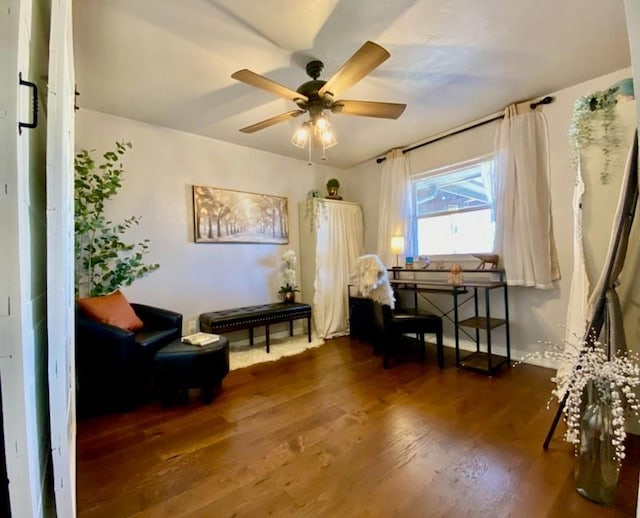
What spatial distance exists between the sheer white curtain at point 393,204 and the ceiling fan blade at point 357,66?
218 cm

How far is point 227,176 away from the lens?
382 centimetres

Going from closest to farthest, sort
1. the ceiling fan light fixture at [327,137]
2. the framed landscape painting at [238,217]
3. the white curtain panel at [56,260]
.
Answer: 1. the white curtain panel at [56,260]
2. the ceiling fan light fixture at [327,137]
3. the framed landscape painting at [238,217]

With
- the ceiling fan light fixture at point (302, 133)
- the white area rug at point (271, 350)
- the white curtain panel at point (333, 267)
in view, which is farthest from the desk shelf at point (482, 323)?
the ceiling fan light fixture at point (302, 133)

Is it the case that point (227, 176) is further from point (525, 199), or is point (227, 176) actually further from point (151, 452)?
point (525, 199)

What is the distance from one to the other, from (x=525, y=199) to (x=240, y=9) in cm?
288

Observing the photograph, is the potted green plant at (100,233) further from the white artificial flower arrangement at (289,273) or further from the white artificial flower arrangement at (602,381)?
the white artificial flower arrangement at (602,381)

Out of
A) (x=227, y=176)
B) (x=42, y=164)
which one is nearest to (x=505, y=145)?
(x=227, y=176)

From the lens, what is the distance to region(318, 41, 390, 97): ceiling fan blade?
1.61 metres

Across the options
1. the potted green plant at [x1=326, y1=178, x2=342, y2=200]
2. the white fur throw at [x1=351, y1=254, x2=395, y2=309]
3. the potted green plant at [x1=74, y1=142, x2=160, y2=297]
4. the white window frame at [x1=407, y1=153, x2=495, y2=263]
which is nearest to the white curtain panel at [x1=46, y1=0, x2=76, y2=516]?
the potted green plant at [x1=74, y1=142, x2=160, y2=297]

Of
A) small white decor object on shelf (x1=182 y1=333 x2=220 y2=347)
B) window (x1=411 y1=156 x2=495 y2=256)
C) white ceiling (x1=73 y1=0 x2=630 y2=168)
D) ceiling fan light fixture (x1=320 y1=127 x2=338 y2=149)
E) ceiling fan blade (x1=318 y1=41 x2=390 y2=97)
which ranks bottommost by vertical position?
small white decor object on shelf (x1=182 y1=333 x2=220 y2=347)

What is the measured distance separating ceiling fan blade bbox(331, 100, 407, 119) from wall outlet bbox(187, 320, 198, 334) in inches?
108

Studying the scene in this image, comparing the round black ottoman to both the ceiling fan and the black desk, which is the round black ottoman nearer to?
the ceiling fan

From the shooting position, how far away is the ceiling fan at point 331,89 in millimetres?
1729

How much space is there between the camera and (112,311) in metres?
2.50
